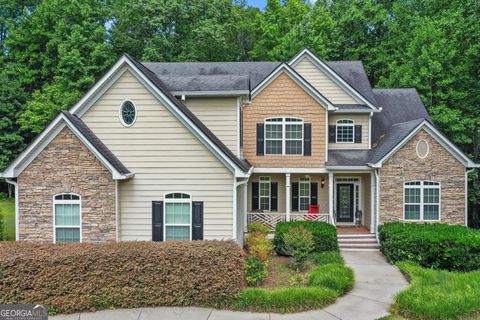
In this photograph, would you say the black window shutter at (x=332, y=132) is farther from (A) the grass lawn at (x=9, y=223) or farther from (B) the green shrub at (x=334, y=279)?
(A) the grass lawn at (x=9, y=223)

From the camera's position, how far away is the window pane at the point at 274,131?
15953 mm

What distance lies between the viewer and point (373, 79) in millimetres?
29469

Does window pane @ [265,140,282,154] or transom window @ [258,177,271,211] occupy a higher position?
window pane @ [265,140,282,154]

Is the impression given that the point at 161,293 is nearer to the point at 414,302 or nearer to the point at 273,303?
the point at 273,303

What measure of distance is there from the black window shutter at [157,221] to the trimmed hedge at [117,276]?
2.45 metres

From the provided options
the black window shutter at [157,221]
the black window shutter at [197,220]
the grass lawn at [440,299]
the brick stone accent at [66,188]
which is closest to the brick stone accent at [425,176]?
the grass lawn at [440,299]

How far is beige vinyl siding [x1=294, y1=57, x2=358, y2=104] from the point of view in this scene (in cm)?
1709

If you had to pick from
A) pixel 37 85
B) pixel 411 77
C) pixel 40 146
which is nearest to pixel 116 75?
pixel 40 146

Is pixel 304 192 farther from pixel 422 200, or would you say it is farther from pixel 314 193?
pixel 422 200

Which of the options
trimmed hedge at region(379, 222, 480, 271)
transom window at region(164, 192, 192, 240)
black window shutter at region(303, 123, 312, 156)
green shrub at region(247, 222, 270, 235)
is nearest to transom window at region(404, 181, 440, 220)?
trimmed hedge at region(379, 222, 480, 271)

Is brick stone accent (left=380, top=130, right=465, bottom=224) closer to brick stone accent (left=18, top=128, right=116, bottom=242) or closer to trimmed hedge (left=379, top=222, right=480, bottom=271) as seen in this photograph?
trimmed hedge (left=379, top=222, right=480, bottom=271)

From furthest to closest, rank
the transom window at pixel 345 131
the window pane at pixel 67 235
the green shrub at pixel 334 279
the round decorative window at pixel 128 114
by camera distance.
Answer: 1. the transom window at pixel 345 131
2. the round decorative window at pixel 128 114
3. the window pane at pixel 67 235
4. the green shrub at pixel 334 279

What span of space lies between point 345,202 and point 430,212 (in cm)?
406

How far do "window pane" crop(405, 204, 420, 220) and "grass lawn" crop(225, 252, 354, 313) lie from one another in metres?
5.60
